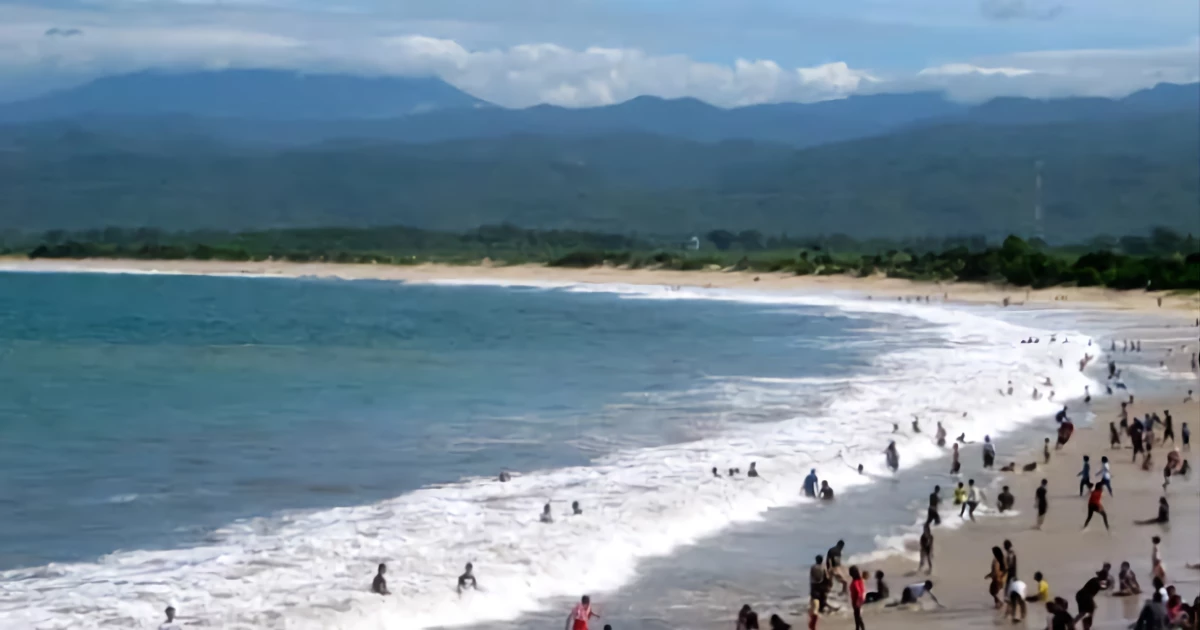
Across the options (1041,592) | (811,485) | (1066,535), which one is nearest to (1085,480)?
(1066,535)

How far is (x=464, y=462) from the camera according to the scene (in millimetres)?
28859

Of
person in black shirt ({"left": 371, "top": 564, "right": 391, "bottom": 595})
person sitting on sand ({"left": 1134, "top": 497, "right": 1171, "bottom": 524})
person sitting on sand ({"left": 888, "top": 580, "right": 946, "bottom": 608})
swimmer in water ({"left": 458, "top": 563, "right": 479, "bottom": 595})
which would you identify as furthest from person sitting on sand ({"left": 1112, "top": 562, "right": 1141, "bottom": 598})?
person in black shirt ({"left": 371, "top": 564, "right": 391, "bottom": 595})

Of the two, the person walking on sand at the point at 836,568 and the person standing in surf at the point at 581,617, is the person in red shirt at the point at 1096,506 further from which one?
the person standing in surf at the point at 581,617

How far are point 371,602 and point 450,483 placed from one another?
357 inches

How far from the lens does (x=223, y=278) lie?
156 m

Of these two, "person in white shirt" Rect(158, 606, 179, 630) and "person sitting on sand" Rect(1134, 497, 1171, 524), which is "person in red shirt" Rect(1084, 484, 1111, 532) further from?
"person in white shirt" Rect(158, 606, 179, 630)

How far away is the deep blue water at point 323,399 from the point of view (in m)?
25.3

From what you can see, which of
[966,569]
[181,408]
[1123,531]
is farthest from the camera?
[181,408]

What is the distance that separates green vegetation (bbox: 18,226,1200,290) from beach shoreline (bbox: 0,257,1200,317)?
1400mm

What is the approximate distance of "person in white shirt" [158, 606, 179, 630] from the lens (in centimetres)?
1587

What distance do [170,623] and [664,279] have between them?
111 meters

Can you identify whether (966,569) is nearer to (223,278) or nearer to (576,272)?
(576,272)

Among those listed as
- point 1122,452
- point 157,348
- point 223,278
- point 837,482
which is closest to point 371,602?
point 837,482

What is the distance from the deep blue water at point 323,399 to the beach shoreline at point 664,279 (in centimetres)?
1539
